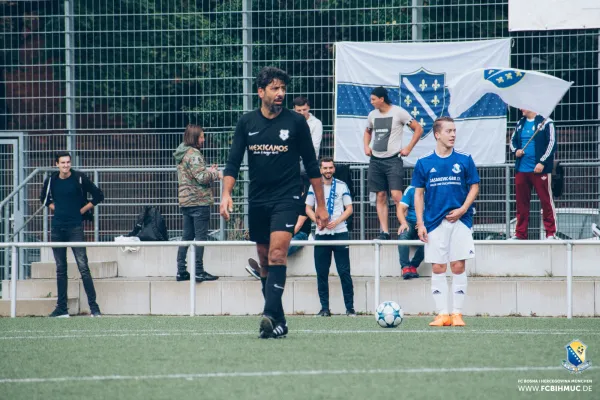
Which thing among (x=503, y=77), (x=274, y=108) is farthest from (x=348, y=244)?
(x=274, y=108)

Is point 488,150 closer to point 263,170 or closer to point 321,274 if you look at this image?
point 321,274

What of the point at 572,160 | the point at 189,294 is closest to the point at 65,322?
the point at 189,294

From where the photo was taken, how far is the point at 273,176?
29.6ft

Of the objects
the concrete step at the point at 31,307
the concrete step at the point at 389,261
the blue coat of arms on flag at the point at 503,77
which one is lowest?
the concrete step at the point at 31,307

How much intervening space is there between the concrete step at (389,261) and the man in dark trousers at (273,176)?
16.7ft

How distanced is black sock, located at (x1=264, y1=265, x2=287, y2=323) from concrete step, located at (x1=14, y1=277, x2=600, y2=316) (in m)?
4.69

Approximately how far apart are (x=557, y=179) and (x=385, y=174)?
2.33 meters

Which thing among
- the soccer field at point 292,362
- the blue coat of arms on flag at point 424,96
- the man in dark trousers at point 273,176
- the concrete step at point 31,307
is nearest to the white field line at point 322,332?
the soccer field at point 292,362

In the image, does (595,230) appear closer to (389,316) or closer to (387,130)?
(387,130)

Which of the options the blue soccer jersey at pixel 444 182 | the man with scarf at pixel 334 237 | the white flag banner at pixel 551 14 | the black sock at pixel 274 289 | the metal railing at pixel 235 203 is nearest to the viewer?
the black sock at pixel 274 289

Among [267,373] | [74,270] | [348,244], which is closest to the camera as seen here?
[267,373]

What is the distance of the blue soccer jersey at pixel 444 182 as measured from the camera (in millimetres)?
10461

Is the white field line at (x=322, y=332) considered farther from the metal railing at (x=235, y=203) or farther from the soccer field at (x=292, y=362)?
the metal railing at (x=235, y=203)

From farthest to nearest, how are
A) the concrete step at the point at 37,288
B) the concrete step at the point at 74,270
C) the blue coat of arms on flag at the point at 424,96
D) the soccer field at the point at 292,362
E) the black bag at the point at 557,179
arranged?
the blue coat of arms on flag at the point at 424,96 < the concrete step at the point at 74,270 < the concrete step at the point at 37,288 < the black bag at the point at 557,179 < the soccer field at the point at 292,362
